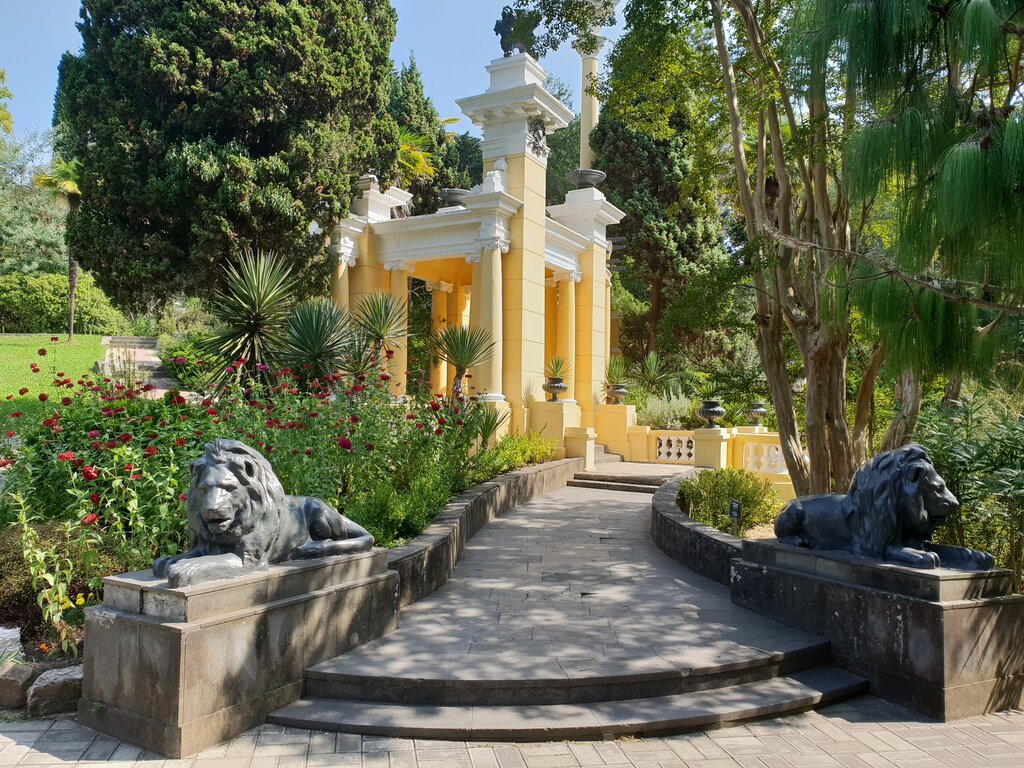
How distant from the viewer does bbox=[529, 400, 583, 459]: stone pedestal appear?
1268 cm

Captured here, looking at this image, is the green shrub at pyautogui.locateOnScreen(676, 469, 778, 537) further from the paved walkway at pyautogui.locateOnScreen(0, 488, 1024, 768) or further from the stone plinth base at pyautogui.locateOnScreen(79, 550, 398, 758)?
the stone plinth base at pyautogui.locateOnScreen(79, 550, 398, 758)

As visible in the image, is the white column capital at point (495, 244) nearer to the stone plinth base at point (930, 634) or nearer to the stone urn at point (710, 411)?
the stone urn at point (710, 411)

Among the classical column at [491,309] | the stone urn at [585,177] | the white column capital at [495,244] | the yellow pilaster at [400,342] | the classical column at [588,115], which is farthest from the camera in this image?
the classical column at [588,115]

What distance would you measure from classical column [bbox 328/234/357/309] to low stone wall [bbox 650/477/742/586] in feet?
26.8

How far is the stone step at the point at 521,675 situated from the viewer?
3.74 m

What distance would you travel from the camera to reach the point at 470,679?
373 centimetres

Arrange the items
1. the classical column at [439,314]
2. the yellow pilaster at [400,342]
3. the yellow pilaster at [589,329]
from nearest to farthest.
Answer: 1. the yellow pilaster at [400,342]
2. the yellow pilaster at [589,329]
3. the classical column at [439,314]

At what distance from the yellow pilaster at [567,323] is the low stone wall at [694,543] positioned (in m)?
6.78

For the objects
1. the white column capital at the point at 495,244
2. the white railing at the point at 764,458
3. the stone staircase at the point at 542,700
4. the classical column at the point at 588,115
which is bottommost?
the stone staircase at the point at 542,700

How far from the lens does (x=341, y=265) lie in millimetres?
13664

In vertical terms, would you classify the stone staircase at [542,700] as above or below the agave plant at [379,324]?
below

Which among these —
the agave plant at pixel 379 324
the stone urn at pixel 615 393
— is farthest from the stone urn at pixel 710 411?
the agave plant at pixel 379 324

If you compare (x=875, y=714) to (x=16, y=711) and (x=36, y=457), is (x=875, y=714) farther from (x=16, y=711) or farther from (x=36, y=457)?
(x=36, y=457)

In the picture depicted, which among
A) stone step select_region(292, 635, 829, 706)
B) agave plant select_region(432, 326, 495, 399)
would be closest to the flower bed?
stone step select_region(292, 635, 829, 706)
